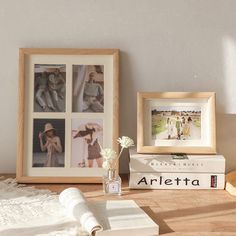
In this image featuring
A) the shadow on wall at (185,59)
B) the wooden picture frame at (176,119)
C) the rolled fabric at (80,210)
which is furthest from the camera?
the shadow on wall at (185,59)

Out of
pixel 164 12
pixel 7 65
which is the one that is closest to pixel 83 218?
pixel 7 65

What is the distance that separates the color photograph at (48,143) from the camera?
5.19 ft

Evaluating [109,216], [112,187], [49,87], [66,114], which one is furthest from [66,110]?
[109,216]

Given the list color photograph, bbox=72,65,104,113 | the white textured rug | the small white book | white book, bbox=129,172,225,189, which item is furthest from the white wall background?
the small white book

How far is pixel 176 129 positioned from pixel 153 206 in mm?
A: 408

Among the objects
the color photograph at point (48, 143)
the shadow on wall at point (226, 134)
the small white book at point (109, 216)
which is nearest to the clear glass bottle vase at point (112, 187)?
the small white book at point (109, 216)

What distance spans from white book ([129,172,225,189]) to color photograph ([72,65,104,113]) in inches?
13.2

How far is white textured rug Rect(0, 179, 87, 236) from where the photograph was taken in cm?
100

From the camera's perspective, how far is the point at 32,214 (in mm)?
1148

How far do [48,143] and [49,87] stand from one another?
230 mm

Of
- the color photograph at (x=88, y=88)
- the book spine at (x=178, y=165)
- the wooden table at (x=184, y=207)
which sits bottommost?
the wooden table at (x=184, y=207)

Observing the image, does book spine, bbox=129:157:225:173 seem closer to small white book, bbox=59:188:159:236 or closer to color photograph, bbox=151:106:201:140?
color photograph, bbox=151:106:201:140

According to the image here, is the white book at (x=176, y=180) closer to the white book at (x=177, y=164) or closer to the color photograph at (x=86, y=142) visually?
the white book at (x=177, y=164)

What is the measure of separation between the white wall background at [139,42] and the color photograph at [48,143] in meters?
0.15
